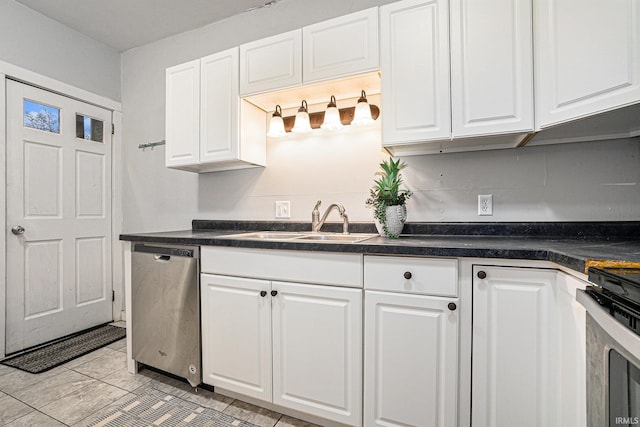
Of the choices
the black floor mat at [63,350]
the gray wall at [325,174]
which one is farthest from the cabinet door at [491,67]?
the black floor mat at [63,350]

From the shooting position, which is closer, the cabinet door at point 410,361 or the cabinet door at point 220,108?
the cabinet door at point 410,361

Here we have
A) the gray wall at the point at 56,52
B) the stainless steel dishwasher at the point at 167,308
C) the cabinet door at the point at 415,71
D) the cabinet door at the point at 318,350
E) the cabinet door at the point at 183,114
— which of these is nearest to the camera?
the cabinet door at the point at 318,350

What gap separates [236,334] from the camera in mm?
1589

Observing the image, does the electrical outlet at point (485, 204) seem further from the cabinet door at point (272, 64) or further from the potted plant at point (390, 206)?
the cabinet door at point (272, 64)

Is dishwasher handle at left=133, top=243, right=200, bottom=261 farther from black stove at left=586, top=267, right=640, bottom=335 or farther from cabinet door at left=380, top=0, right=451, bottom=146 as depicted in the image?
black stove at left=586, top=267, right=640, bottom=335

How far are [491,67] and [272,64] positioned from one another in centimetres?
120

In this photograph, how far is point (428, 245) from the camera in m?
1.24

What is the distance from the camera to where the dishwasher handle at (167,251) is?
1.71m

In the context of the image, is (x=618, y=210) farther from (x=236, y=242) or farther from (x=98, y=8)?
(x=98, y=8)

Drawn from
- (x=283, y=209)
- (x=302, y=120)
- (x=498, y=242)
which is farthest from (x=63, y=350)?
(x=498, y=242)

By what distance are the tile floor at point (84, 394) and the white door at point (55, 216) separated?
50cm

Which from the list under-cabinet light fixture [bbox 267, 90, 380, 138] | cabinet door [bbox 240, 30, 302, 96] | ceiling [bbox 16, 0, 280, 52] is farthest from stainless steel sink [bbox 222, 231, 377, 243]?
ceiling [bbox 16, 0, 280, 52]

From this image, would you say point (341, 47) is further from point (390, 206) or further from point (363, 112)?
point (390, 206)

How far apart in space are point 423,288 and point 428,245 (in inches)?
6.9
